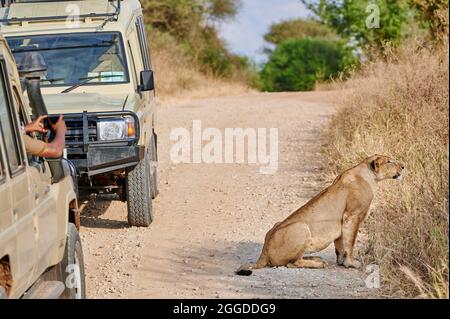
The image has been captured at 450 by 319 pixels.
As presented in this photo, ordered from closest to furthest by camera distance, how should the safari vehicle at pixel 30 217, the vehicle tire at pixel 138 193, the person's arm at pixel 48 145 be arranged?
the safari vehicle at pixel 30 217 → the person's arm at pixel 48 145 → the vehicle tire at pixel 138 193

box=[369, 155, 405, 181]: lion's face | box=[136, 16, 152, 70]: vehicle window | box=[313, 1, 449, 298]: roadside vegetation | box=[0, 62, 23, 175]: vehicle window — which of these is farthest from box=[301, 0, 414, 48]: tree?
box=[0, 62, 23, 175]: vehicle window

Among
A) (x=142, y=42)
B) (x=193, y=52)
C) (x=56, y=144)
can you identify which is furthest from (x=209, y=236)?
(x=193, y=52)

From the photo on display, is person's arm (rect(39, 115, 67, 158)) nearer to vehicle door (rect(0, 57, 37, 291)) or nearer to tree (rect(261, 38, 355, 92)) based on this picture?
vehicle door (rect(0, 57, 37, 291))

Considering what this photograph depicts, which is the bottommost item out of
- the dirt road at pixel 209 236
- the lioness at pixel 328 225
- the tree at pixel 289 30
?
the tree at pixel 289 30

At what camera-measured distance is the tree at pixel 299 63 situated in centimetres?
4125

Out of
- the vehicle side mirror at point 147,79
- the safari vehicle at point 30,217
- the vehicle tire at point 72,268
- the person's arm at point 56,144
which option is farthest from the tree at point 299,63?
the person's arm at point 56,144

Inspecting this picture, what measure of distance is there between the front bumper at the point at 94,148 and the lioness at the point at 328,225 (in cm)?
208

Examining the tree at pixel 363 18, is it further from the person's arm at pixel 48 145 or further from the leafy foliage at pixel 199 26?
the person's arm at pixel 48 145

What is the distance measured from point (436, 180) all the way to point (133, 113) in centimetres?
303

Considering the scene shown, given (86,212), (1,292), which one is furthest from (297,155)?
(1,292)

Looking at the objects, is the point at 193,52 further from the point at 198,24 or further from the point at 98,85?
the point at 98,85

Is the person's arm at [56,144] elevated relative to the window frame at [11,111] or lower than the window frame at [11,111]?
lower

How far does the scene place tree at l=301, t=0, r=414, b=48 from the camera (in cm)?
3288
